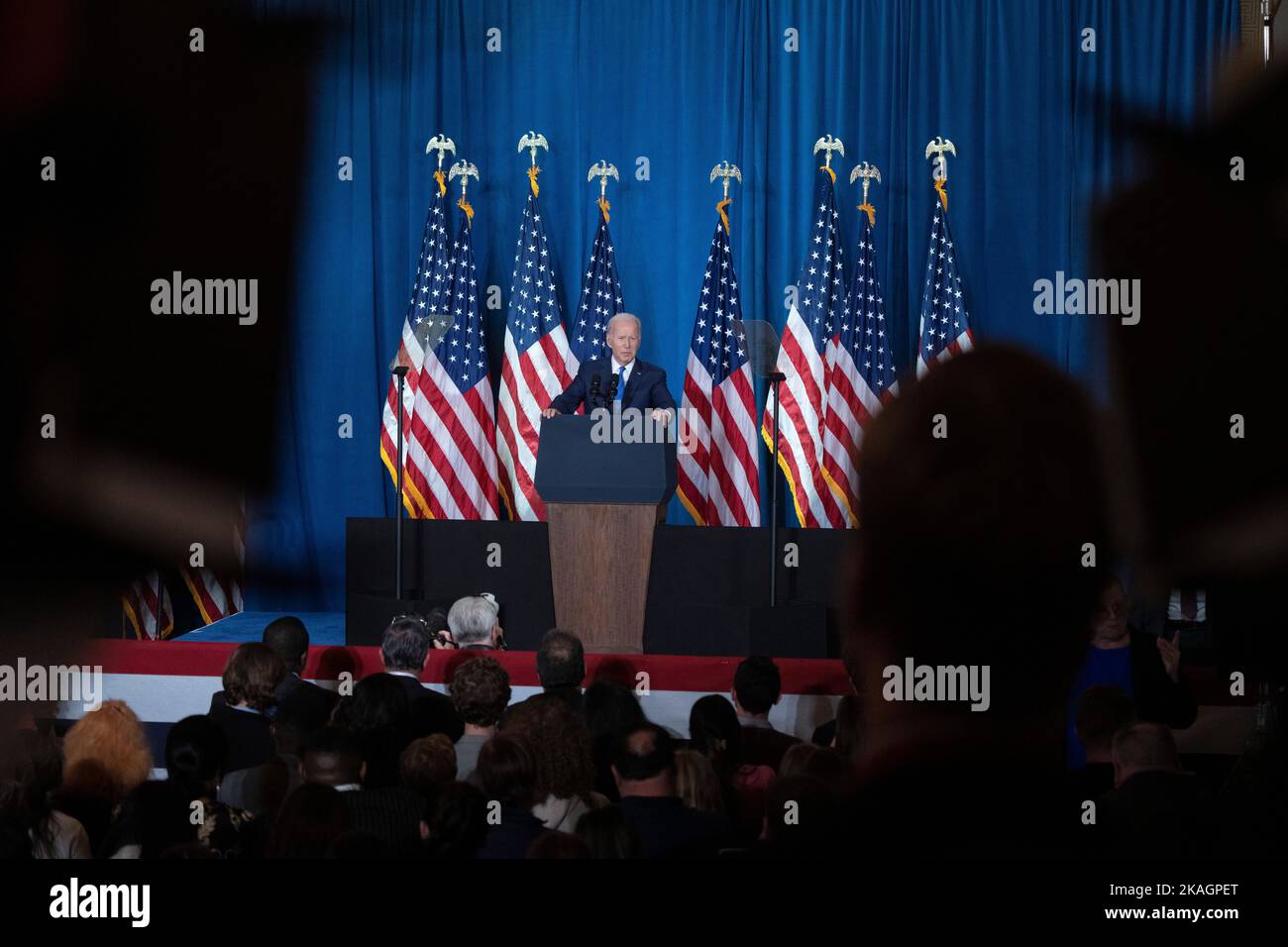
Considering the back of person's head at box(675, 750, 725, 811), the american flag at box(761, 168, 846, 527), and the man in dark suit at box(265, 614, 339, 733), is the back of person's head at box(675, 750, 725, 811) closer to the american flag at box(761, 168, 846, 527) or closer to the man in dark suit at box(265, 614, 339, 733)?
the man in dark suit at box(265, 614, 339, 733)

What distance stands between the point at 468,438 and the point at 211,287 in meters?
2.02

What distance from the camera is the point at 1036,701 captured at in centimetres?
80

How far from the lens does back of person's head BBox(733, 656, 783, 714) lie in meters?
3.96

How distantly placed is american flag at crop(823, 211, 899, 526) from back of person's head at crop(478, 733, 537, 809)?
5.75 m

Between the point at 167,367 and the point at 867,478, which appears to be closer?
the point at 867,478

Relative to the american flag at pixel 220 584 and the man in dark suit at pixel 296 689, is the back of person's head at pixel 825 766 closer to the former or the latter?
the man in dark suit at pixel 296 689

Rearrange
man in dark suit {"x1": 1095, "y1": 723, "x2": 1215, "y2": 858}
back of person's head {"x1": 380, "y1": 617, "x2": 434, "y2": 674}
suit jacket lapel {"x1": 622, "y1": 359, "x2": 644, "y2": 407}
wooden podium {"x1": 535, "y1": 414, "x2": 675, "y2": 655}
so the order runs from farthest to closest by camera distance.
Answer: suit jacket lapel {"x1": 622, "y1": 359, "x2": 644, "y2": 407} < wooden podium {"x1": 535, "y1": 414, "x2": 675, "y2": 655} < back of person's head {"x1": 380, "y1": 617, "x2": 434, "y2": 674} < man in dark suit {"x1": 1095, "y1": 723, "x2": 1215, "y2": 858}

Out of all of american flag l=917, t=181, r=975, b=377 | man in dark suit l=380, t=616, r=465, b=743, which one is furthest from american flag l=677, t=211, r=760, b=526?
man in dark suit l=380, t=616, r=465, b=743

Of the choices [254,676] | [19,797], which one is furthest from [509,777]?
[254,676]

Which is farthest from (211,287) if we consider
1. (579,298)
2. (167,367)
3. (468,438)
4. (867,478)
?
(867,478)

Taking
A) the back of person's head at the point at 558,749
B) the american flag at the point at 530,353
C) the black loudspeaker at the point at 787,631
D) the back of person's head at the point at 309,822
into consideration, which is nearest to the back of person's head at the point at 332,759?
the back of person's head at the point at 558,749

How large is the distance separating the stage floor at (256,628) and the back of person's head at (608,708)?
424 centimetres

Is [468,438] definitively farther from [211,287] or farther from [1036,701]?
[1036,701]

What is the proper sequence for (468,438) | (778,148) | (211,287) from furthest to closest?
(778,148) → (468,438) → (211,287)
